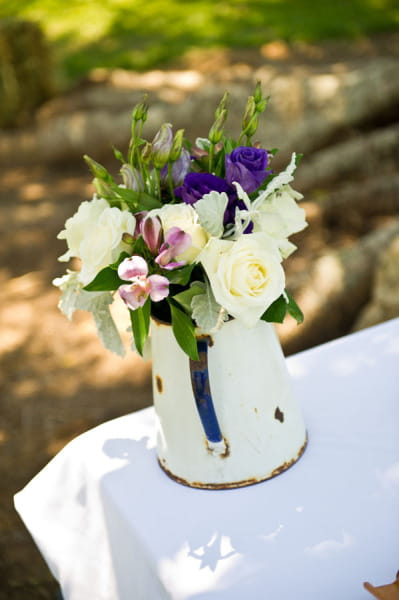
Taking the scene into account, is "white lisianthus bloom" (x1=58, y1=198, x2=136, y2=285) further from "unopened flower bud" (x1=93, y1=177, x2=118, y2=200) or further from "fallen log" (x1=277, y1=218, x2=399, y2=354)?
"fallen log" (x1=277, y1=218, x2=399, y2=354)

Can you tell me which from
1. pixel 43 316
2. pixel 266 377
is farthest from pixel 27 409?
pixel 266 377

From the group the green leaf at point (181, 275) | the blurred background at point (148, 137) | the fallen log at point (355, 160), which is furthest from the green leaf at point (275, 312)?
the fallen log at point (355, 160)

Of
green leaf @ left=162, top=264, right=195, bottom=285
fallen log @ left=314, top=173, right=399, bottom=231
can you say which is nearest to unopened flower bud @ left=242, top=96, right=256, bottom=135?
green leaf @ left=162, top=264, right=195, bottom=285

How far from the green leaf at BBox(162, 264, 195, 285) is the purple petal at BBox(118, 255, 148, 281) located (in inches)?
1.8

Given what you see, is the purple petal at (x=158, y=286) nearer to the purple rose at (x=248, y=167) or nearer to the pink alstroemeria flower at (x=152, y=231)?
the pink alstroemeria flower at (x=152, y=231)

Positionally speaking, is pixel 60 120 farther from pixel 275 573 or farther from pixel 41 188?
pixel 275 573

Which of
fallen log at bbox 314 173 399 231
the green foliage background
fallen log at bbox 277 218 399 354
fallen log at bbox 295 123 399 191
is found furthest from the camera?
the green foliage background

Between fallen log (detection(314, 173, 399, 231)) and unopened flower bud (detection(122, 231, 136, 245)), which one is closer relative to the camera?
unopened flower bud (detection(122, 231, 136, 245))

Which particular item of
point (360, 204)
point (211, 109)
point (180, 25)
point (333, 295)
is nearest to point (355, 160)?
point (360, 204)

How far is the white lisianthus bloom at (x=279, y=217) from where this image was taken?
0.87 metres

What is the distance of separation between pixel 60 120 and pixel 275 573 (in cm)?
491

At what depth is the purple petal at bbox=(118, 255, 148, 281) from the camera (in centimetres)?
80

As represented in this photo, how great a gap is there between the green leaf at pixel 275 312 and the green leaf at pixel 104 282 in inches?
7.8

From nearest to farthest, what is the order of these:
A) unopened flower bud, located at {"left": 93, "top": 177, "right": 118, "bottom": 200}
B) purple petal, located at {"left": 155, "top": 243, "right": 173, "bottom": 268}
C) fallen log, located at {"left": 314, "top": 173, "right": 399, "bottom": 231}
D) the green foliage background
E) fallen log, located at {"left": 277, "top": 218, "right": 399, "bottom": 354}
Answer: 1. purple petal, located at {"left": 155, "top": 243, "right": 173, "bottom": 268}
2. unopened flower bud, located at {"left": 93, "top": 177, "right": 118, "bottom": 200}
3. fallen log, located at {"left": 277, "top": 218, "right": 399, "bottom": 354}
4. fallen log, located at {"left": 314, "top": 173, "right": 399, "bottom": 231}
5. the green foliage background
